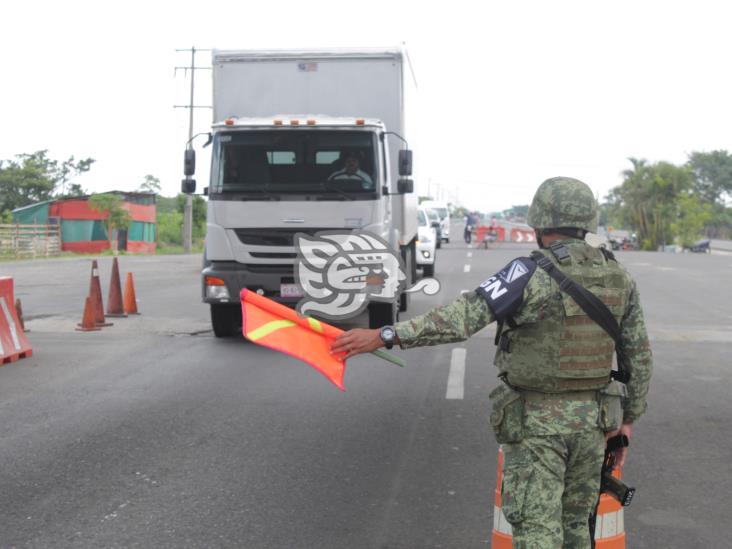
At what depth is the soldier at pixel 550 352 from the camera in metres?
3.06

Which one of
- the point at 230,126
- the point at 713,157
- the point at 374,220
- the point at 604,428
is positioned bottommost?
the point at 604,428

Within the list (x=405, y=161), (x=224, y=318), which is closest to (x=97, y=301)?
(x=224, y=318)

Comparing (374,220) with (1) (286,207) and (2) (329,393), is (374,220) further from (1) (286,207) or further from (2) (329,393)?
(2) (329,393)

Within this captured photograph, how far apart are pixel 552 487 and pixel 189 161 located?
29.6ft

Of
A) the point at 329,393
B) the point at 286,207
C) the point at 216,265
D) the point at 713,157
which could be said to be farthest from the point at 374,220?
the point at 713,157

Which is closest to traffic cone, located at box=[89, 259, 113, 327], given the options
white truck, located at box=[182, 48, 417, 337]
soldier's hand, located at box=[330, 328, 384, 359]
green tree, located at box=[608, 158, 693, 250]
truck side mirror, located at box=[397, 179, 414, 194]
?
white truck, located at box=[182, 48, 417, 337]

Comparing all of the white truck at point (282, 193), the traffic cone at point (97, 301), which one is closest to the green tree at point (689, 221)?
the white truck at point (282, 193)

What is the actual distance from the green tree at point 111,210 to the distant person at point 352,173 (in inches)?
1592

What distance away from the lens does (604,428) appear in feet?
10.7

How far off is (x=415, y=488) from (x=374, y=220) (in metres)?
5.51

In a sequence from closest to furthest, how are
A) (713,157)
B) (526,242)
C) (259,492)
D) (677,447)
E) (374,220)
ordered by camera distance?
(259,492) → (677,447) → (374,220) → (526,242) → (713,157)

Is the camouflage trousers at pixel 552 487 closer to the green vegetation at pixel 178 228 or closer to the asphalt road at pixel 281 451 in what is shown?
the asphalt road at pixel 281 451

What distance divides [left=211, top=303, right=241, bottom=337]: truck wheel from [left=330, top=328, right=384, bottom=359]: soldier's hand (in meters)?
8.22

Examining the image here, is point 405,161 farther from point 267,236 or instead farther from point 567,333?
point 567,333
